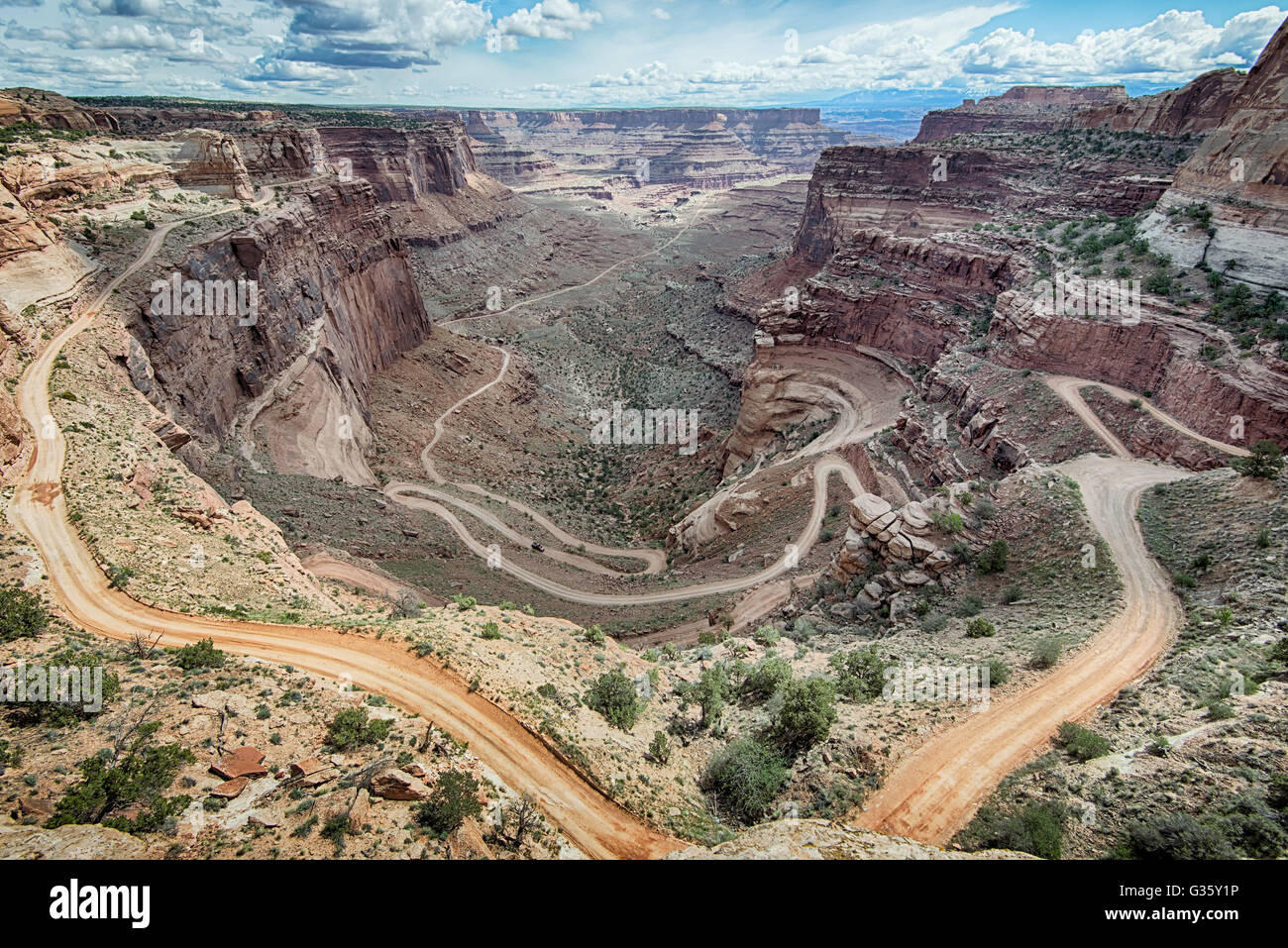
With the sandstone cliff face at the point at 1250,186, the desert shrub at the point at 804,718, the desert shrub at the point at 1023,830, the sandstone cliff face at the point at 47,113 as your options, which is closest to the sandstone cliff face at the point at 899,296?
the sandstone cliff face at the point at 1250,186

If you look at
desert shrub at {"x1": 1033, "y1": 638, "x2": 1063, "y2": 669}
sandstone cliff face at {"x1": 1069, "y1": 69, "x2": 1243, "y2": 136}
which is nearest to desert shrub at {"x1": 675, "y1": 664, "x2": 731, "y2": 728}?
desert shrub at {"x1": 1033, "y1": 638, "x2": 1063, "y2": 669}

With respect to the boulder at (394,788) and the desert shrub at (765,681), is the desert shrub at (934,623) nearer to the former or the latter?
the desert shrub at (765,681)

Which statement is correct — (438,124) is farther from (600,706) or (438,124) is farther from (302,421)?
(600,706)

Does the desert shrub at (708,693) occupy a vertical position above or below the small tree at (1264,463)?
below

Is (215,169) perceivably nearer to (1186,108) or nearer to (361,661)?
(361,661)

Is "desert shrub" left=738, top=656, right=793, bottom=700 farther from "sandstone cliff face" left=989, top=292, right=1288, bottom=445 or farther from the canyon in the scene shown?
"sandstone cliff face" left=989, top=292, right=1288, bottom=445

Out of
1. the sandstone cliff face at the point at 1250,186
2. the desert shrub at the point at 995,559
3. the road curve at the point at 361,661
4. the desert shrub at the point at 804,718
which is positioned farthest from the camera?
the sandstone cliff face at the point at 1250,186
